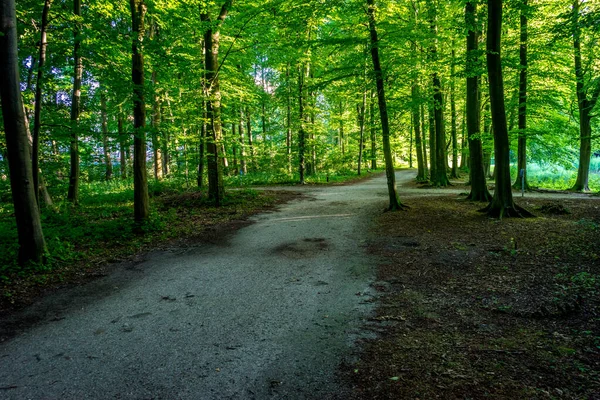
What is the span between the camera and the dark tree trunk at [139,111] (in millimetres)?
7891

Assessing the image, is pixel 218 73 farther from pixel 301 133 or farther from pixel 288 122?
pixel 301 133

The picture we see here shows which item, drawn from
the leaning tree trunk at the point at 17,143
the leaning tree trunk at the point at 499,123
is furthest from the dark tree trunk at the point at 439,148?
the leaning tree trunk at the point at 17,143

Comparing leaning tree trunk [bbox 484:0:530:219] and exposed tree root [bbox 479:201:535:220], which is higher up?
leaning tree trunk [bbox 484:0:530:219]

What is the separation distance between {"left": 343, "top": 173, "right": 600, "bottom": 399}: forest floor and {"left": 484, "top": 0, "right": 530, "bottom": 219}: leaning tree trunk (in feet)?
4.37

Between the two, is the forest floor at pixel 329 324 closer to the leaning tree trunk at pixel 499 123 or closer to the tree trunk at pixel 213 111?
the leaning tree trunk at pixel 499 123

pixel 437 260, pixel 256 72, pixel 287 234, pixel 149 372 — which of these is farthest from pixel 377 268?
pixel 256 72

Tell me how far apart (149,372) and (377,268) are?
13.3 ft

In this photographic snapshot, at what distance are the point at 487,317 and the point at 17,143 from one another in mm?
7868

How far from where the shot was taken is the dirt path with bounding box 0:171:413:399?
2.90m

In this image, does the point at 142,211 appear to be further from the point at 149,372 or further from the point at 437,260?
the point at 437,260

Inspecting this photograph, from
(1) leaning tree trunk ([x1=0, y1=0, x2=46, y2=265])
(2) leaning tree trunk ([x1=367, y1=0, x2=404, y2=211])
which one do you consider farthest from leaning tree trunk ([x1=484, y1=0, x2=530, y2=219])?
(1) leaning tree trunk ([x1=0, y1=0, x2=46, y2=265])

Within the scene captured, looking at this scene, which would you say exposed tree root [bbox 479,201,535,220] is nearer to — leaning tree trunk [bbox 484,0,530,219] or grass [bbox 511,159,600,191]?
leaning tree trunk [bbox 484,0,530,219]

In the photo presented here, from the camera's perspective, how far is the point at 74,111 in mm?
12414

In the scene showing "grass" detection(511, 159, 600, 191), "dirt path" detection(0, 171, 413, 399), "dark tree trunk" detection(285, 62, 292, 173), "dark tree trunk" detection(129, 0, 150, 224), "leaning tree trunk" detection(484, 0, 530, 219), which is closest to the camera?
"dirt path" detection(0, 171, 413, 399)
